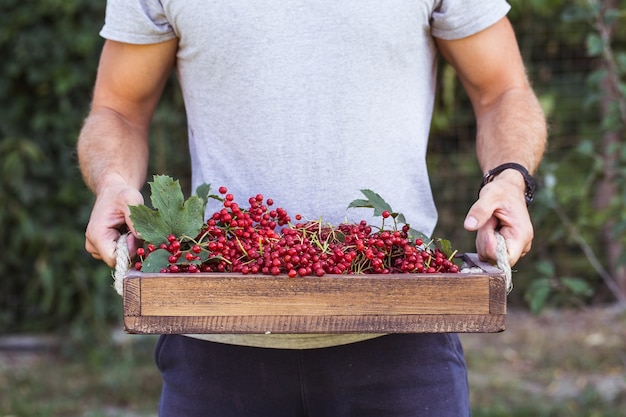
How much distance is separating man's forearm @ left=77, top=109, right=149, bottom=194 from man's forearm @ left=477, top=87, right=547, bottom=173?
72cm

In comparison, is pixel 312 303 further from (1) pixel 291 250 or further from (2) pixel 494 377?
(2) pixel 494 377

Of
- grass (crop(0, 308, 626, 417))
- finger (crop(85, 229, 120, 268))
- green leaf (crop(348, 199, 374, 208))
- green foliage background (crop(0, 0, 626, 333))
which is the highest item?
green leaf (crop(348, 199, 374, 208))

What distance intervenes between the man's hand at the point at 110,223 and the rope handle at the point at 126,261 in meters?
0.04

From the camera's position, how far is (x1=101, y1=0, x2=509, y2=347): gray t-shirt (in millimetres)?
1677

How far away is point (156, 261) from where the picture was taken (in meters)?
1.39

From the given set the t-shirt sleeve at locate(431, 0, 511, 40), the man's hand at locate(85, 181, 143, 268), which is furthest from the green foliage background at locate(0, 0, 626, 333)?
the man's hand at locate(85, 181, 143, 268)

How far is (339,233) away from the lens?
1.50 m

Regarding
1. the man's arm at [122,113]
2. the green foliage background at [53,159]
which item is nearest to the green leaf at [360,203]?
the man's arm at [122,113]

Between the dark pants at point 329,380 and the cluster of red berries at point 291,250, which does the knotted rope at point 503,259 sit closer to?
the cluster of red berries at point 291,250

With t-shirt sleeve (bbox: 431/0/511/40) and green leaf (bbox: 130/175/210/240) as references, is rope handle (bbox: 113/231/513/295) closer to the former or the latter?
green leaf (bbox: 130/175/210/240)

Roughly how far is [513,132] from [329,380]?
61cm

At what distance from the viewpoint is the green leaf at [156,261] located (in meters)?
1.38

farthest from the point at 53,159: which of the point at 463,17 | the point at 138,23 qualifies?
the point at 463,17

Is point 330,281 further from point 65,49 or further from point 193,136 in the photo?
point 65,49
